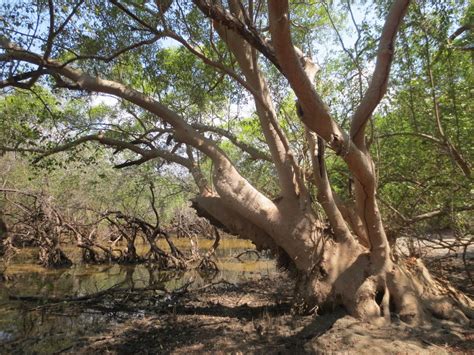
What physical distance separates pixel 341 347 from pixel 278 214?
2.21m

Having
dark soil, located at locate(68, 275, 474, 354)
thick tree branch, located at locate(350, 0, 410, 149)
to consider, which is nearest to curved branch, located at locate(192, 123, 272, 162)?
dark soil, located at locate(68, 275, 474, 354)

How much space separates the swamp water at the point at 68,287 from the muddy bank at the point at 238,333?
5 cm

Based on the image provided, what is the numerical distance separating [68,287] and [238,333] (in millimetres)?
6163

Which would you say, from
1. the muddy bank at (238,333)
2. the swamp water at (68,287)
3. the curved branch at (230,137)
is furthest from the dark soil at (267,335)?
the curved branch at (230,137)

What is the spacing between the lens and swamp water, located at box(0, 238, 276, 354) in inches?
233

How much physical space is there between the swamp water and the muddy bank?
55 mm

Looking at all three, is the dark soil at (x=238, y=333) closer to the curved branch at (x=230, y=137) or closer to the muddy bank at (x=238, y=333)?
the muddy bank at (x=238, y=333)

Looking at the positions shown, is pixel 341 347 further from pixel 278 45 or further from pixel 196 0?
pixel 196 0

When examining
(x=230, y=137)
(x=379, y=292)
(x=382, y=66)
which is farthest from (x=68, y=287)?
(x=382, y=66)

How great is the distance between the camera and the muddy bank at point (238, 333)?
189 inches

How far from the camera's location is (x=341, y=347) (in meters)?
4.70

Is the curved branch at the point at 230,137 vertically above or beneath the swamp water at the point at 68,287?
above

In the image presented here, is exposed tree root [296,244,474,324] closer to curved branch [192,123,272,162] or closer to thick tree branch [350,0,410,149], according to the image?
thick tree branch [350,0,410,149]

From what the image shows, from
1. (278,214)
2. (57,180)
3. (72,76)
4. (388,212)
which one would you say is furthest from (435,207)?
(57,180)
